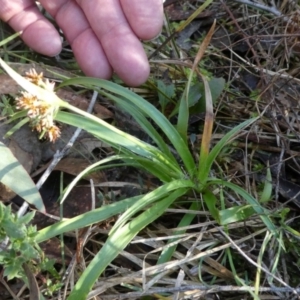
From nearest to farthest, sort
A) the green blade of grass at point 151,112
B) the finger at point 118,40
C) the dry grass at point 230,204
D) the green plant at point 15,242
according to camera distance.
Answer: the green plant at point 15,242 < the dry grass at point 230,204 < the green blade of grass at point 151,112 < the finger at point 118,40

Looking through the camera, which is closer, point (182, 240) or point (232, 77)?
point (182, 240)

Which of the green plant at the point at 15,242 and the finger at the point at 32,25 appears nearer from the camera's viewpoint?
the green plant at the point at 15,242

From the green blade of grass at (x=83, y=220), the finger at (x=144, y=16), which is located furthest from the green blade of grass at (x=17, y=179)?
the finger at (x=144, y=16)

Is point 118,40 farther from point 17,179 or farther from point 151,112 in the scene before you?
point 17,179

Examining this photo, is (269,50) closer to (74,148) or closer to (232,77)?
(232,77)

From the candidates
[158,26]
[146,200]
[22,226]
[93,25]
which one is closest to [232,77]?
[158,26]

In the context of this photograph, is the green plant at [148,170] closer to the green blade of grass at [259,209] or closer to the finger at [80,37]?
the green blade of grass at [259,209]

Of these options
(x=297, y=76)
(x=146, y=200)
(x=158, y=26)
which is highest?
(x=158, y=26)

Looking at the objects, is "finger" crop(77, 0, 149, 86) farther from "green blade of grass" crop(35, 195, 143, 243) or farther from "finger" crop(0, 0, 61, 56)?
"green blade of grass" crop(35, 195, 143, 243)
